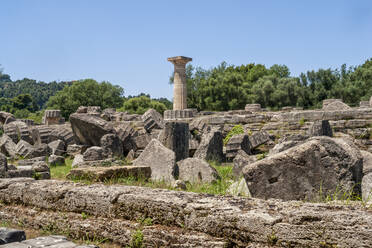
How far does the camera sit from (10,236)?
4191mm

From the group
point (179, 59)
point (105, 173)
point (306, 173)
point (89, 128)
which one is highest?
point (179, 59)

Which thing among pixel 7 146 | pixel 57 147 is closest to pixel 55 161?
pixel 57 147

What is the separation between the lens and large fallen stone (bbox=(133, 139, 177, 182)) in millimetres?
→ 7508

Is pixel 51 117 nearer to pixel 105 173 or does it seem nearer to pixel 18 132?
pixel 18 132

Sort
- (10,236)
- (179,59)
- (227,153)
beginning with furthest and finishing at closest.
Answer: (179,59) → (227,153) → (10,236)

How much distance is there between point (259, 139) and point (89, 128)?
5.57 meters

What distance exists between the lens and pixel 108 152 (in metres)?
11.7

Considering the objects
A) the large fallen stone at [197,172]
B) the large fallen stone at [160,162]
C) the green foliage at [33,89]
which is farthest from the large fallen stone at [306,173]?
the green foliage at [33,89]

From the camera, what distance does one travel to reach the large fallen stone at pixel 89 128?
13.1m

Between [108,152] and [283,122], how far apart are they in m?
5.63

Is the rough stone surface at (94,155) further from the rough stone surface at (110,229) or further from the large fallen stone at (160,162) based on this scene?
the rough stone surface at (110,229)

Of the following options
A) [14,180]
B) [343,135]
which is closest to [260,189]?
[14,180]

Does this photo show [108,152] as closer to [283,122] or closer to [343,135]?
[283,122]

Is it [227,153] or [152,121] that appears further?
[152,121]
